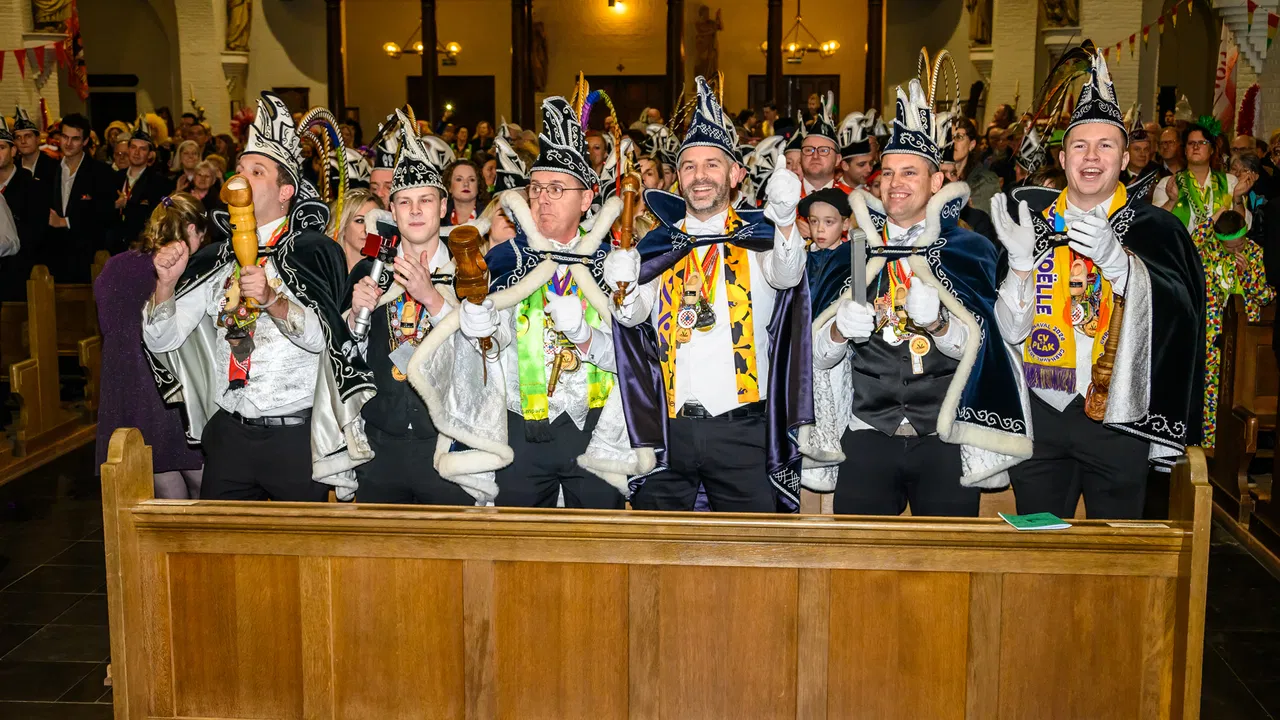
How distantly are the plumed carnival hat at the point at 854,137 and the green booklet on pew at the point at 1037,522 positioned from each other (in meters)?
4.41

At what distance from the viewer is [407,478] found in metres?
4.46

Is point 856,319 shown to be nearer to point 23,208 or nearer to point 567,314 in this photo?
point 567,314

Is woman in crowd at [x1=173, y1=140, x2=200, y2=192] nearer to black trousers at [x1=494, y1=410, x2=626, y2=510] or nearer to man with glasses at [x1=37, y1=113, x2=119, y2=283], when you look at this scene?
man with glasses at [x1=37, y1=113, x2=119, y2=283]

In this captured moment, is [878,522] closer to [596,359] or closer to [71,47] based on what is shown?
[596,359]

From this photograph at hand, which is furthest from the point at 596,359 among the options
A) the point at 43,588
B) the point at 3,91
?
the point at 3,91

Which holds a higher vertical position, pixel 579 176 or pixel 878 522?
pixel 579 176

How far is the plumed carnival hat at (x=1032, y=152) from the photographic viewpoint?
5594 millimetres

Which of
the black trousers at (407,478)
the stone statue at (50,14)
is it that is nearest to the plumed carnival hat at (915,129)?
the black trousers at (407,478)

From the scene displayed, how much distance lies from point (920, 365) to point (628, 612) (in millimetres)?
1520

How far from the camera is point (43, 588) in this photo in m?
6.10

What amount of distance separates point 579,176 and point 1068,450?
198 centimetres

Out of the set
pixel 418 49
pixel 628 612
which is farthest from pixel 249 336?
pixel 418 49

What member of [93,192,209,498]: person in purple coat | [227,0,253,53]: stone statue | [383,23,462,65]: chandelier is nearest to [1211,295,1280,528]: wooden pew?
[93,192,209,498]: person in purple coat

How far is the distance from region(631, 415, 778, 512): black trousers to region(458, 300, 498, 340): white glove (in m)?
0.76
